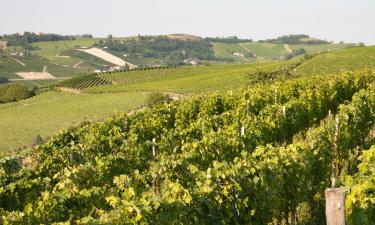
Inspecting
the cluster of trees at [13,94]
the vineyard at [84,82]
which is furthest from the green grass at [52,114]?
the vineyard at [84,82]

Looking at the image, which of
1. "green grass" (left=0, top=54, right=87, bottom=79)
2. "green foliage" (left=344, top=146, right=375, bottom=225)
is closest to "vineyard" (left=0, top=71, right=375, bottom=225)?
"green foliage" (left=344, top=146, right=375, bottom=225)

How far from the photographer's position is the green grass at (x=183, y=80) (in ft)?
187

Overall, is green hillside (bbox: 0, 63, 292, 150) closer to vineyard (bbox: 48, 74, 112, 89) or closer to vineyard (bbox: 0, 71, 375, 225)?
vineyard (bbox: 48, 74, 112, 89)

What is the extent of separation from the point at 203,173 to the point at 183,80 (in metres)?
59.7

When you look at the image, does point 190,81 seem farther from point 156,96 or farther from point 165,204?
point 165,204

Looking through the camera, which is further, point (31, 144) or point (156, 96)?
point (156, 96)

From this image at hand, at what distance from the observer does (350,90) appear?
79.5ft

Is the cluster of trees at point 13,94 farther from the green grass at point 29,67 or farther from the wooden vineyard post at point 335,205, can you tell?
the wooden vineyard post at point 335,205

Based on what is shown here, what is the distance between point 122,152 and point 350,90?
1603cm

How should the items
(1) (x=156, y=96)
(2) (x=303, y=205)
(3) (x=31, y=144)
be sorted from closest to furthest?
(2) (x=303, y=205) < (3) (x=31, y=144) < (1) (x=156, y=96)

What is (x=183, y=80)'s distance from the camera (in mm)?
67000

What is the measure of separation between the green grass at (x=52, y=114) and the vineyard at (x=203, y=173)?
21.8 m

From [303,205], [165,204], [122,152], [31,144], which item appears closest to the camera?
[165,204]

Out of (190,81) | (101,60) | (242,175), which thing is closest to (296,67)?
(190,81)
